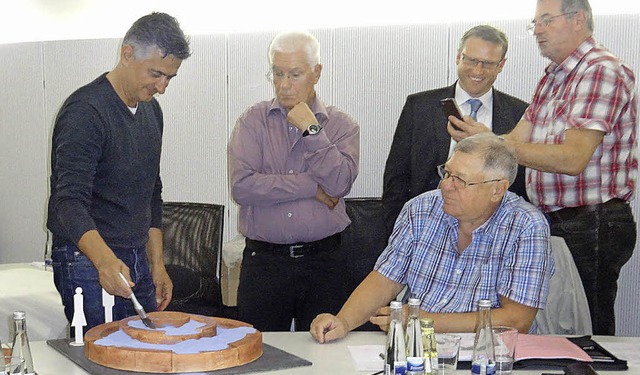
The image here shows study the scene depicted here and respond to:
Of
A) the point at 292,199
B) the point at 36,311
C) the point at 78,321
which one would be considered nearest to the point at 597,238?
the point at 292,199

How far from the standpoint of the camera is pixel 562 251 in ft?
8.87

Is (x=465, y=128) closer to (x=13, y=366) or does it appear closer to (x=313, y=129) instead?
(x=313, y=129)

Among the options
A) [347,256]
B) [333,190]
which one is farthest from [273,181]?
[347,256]

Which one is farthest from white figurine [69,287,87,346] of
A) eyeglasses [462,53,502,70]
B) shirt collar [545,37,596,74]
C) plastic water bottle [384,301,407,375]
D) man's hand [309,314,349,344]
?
eyeglasses [462,53,502,70]

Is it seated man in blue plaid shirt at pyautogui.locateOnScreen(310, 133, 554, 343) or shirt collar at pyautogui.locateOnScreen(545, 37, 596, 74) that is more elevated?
shirt collar at pyautogui.locateOnScreen(545, 37, 596, 74)

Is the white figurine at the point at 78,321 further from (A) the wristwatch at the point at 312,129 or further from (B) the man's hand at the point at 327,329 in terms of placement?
(A) the wristwatch at the point at 312,129

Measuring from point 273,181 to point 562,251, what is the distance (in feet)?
3.91

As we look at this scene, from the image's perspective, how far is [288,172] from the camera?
3.53m

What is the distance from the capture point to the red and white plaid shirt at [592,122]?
3000 millimetres

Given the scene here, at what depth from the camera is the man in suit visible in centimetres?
363

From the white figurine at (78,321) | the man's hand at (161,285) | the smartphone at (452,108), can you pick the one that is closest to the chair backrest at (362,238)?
the smartphone at (452,108)

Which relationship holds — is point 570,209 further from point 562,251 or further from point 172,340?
point 172,340

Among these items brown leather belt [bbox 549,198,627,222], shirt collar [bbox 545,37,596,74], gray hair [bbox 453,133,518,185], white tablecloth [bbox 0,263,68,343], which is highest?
shirt collar [bbox 545,37,596,74]

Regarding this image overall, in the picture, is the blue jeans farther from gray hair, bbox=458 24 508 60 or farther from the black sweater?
gray hair, bbox=458 24 508 60
